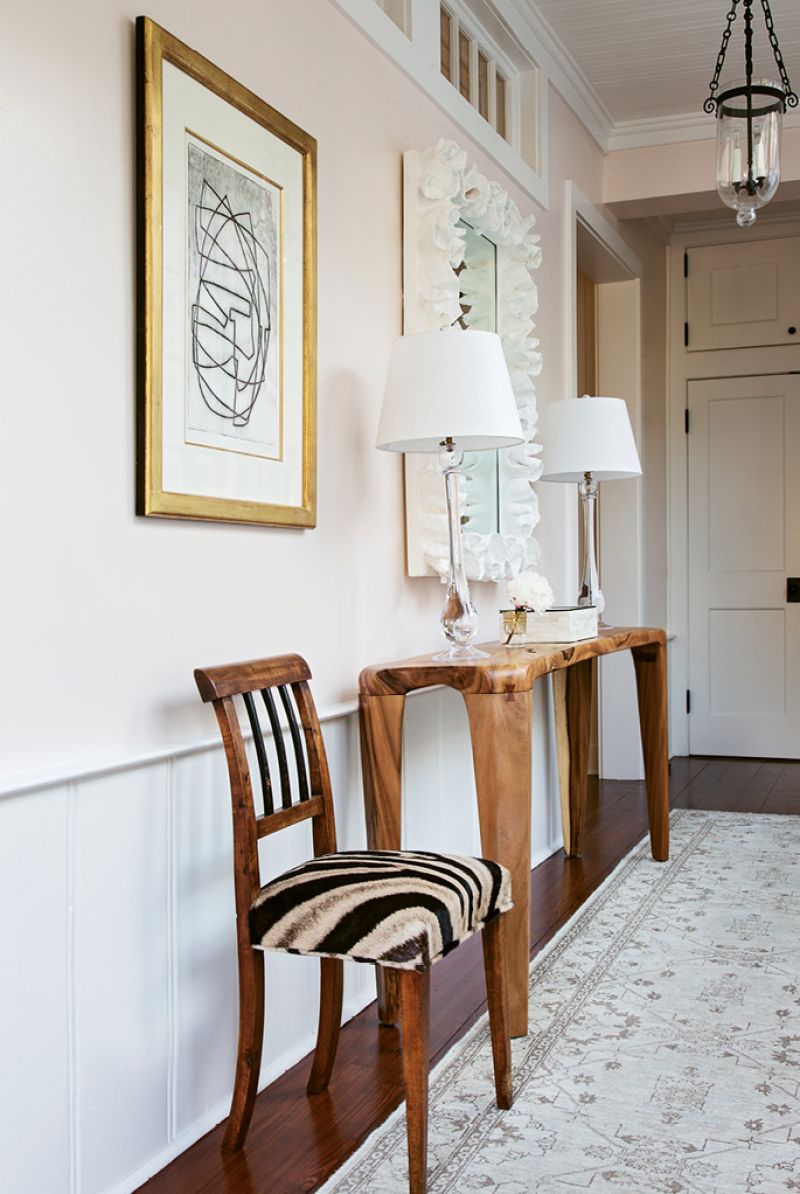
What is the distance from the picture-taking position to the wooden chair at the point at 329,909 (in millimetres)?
1728

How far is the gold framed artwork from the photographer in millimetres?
1882

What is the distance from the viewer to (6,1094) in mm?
1561

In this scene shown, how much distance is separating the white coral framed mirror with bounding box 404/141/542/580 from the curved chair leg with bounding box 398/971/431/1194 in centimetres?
131

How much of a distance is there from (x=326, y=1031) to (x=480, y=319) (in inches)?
80.3

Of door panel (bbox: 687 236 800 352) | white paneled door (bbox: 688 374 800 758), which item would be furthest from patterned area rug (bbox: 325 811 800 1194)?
door panel (bbox: 687 236 800 352)

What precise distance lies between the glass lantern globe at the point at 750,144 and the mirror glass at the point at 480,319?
2.59ft

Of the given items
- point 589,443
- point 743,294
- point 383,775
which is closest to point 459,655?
point 383,775

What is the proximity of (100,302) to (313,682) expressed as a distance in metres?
0.94

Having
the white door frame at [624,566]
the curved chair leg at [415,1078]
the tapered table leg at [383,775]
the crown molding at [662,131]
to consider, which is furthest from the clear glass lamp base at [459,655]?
the crown molding at [662,131]

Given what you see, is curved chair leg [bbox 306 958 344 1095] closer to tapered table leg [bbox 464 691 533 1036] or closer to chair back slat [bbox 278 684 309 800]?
chair back slat [bbox 278 684 309 800]

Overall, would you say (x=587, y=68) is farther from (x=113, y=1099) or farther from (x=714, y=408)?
(x=113, y=1099)

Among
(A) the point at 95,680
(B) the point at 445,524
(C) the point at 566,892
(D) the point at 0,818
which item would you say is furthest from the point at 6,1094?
(C) the point at 566,892

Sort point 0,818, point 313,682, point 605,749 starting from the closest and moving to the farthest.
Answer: point 0,818 < point 313,682 < point 605,749

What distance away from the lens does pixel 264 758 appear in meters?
1.93
